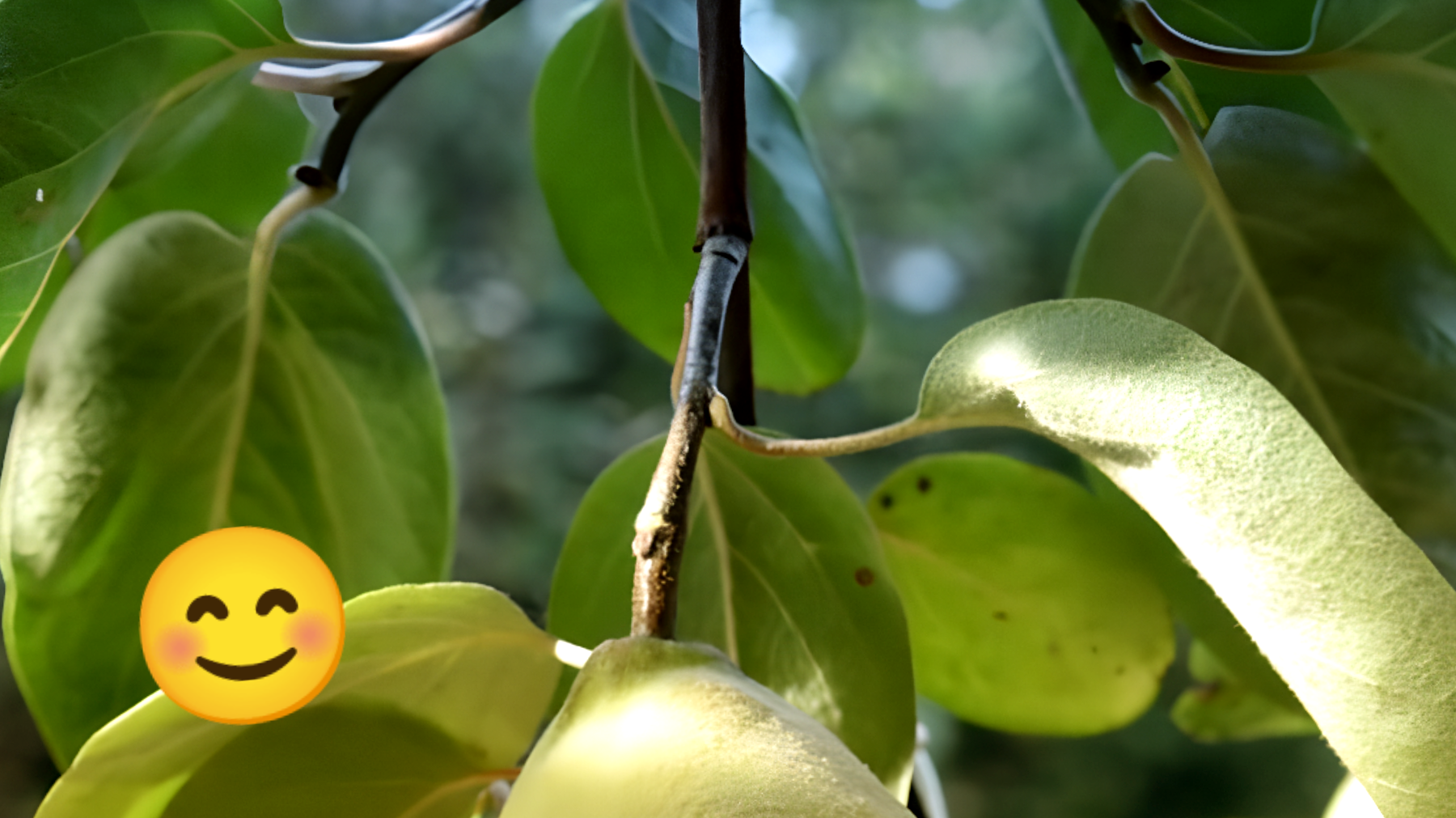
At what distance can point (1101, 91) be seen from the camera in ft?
0.50

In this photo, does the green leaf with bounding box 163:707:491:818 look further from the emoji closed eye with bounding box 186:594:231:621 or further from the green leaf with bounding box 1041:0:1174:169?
the green leaf with bounding box 1041:0:1174:169

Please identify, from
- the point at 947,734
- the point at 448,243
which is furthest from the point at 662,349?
the point at 947,734

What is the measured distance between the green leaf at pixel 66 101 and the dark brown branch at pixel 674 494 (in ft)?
0.20

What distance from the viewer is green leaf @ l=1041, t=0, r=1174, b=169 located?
0.48ft

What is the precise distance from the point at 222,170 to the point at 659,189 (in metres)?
0.07

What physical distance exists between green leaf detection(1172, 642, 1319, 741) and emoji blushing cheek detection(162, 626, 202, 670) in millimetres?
146

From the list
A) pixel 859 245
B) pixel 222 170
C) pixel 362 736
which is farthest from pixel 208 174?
pixel 859 245

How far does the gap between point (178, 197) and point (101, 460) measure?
0.19 ft

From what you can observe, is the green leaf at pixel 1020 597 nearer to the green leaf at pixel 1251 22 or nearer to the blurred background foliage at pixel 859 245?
the green leaf at pixel 1251 22

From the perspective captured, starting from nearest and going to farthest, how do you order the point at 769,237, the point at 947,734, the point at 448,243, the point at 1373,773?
the point at 1373,773 → the point at 769,237 → the point at 448,243 → the point at 947,734

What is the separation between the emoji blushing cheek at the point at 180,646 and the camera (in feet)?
0.34

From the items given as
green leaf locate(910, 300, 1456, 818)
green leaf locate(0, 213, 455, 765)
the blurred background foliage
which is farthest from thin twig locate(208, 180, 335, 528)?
the blurred background foliage

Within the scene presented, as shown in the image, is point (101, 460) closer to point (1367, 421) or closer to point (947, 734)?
point (1367, 421)

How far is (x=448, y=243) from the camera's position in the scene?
0.81m
